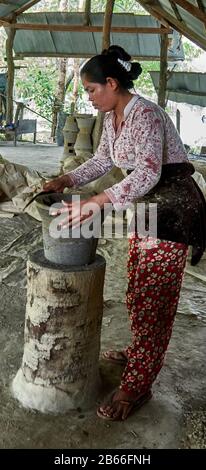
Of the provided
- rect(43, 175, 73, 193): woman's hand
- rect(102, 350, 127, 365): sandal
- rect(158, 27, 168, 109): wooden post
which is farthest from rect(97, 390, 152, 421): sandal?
rect(158, 27, 168, 109): wooden post

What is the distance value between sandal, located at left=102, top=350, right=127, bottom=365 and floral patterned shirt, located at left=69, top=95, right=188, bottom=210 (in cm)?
111

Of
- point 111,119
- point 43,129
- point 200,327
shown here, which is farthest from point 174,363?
point 43,129

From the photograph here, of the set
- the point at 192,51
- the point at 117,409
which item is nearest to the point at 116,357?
the point at 117,409

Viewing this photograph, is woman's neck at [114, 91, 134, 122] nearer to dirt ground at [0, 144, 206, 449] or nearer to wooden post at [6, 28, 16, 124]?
dirt ground at [0, 144, 206, 449]

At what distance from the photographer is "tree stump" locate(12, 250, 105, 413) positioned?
2.15 metres

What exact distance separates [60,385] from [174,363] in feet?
2.69

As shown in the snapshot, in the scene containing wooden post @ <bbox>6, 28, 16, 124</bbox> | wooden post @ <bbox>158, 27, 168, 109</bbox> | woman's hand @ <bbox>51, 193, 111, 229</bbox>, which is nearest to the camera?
woman's hand @ <bbox>51, 193, 111, 229</bbox>

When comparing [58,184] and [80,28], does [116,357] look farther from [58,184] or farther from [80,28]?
[80,28]

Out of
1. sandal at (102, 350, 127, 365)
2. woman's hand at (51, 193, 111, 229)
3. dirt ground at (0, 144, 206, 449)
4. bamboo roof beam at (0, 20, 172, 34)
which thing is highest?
bamboo roof beam at (0, 20, 172, 34)

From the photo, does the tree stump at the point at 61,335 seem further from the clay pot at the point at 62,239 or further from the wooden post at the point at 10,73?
the wooden post at the point at 10,73

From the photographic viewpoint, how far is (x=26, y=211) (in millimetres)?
5547

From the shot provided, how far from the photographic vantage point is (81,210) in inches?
74.4

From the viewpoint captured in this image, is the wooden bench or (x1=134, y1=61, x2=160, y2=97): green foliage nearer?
the wooden bench

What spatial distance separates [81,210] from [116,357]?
1.15 metres
